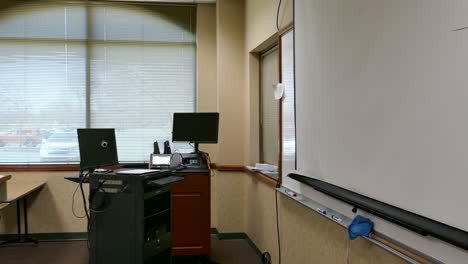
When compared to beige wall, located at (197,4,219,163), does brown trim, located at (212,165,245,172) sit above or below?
below

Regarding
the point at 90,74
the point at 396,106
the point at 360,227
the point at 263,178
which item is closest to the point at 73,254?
the point at 90,74

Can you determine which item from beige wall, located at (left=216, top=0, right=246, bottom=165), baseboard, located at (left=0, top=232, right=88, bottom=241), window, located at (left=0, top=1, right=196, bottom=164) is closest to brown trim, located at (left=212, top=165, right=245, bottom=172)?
beige wall, located at (left=216, top=0, right=246, bottom=165)

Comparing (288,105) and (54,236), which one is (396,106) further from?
(54,236)

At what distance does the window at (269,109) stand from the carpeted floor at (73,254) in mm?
971

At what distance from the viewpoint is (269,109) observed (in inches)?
158

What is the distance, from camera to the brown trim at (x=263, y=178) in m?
3.43

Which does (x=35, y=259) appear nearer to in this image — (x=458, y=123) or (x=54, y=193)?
(x=54, y=193)

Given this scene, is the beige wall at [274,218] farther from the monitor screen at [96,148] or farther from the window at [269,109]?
the monitor screen at [96,148]

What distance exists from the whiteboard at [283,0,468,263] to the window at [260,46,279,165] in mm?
1344

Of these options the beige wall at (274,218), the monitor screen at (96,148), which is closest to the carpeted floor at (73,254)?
the beige wall at (274,218)

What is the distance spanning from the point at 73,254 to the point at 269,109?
2.50 metres

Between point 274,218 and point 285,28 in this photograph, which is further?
point 274,218

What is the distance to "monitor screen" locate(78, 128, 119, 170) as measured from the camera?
316 cm

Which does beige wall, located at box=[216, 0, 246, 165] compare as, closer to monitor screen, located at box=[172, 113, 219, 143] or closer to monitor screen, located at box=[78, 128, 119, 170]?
monitor screen, located at box=[172, 113, 219, 143]
